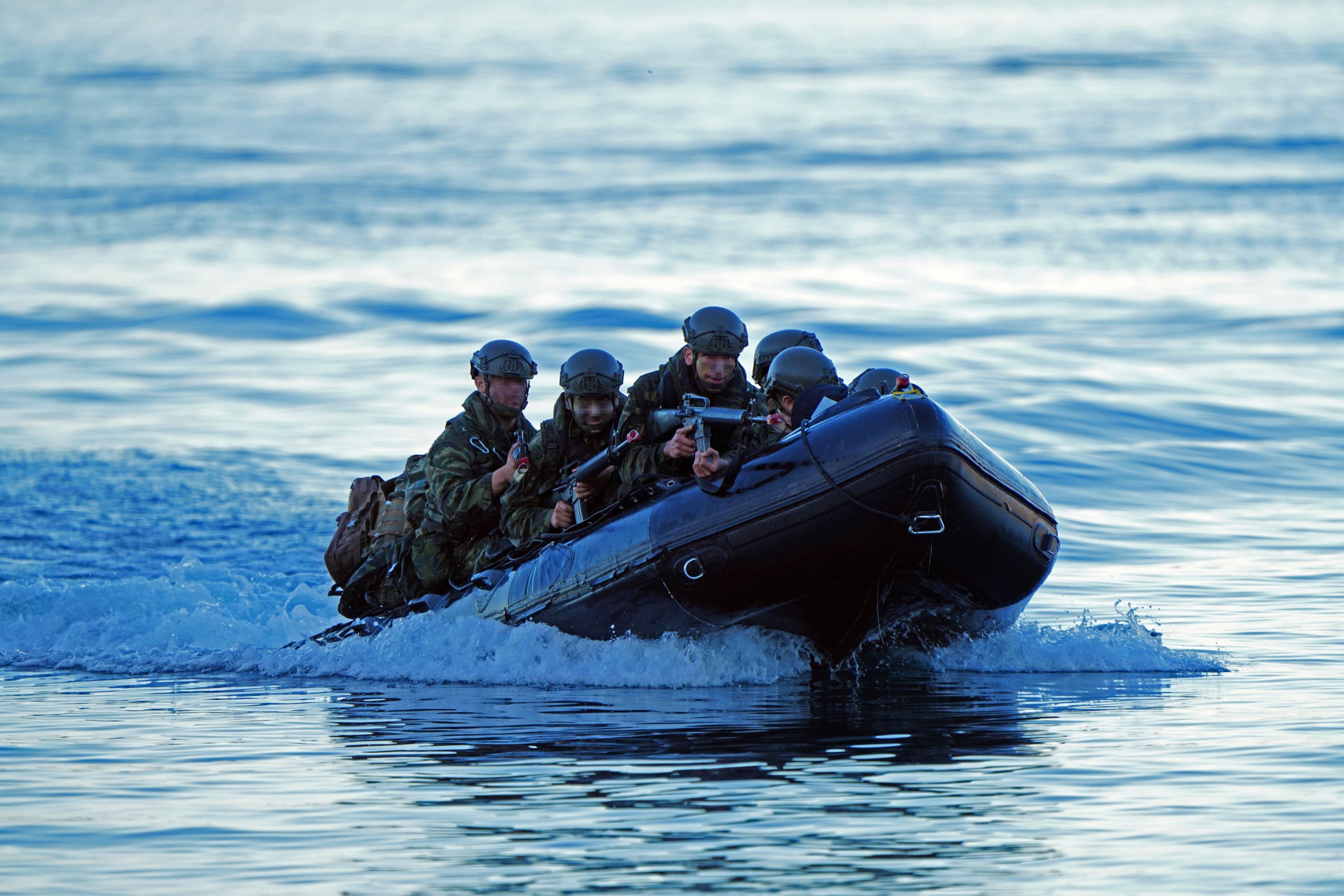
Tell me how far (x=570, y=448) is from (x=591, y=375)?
1.76ft

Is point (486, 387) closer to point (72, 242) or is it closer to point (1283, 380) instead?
point (1283, 380)

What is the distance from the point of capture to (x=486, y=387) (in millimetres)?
10734

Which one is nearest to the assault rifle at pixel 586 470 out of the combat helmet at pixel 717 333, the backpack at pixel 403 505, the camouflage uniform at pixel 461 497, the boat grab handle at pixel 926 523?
the camouflage uniform at pixel 461 497

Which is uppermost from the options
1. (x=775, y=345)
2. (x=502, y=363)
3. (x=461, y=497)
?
(x=775, y=345)

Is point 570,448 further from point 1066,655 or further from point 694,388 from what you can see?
point 1066,655

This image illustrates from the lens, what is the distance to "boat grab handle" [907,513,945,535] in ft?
29.0

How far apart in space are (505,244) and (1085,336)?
11.9 meters

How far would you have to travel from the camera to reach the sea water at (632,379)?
649 cm

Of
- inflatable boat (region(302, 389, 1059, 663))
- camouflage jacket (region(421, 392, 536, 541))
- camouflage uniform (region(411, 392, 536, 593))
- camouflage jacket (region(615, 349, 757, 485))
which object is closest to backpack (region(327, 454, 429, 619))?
camouflage uniform (region(411, 392, 536, 593))

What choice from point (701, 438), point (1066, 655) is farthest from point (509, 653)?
point (1066, 655)

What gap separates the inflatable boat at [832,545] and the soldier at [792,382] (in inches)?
23.5

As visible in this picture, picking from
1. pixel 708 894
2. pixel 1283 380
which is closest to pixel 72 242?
pixel 1283 380

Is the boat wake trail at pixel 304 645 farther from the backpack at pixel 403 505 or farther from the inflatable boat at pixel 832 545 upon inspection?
the backpack at pixel 403 505

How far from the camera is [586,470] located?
390 inches
